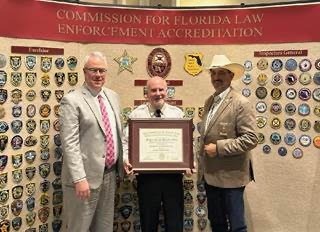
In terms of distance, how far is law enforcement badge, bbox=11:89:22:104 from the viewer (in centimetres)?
316

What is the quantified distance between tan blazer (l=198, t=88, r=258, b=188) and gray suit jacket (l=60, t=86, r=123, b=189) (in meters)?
0.77

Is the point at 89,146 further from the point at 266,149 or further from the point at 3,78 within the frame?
the point at 266,149

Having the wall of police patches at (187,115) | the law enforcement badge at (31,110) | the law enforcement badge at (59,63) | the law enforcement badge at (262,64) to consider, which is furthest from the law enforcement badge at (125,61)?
the law enforcement badge at (262,64)

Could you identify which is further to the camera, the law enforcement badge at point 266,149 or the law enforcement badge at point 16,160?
the law enforcement badge at point 266,149

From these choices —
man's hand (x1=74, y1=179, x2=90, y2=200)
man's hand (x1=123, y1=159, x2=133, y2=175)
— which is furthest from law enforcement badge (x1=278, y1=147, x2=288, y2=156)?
man's hand (x1=74, y1=179, x2=90, y2=200)

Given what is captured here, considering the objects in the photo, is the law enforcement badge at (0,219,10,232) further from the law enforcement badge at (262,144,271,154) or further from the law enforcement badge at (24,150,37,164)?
the law enforcement badge at (262,144,271,154)

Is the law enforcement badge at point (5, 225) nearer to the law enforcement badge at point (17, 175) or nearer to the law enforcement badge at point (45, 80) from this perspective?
the law enforcement badge at point (17, 175)

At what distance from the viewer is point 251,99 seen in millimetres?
3709

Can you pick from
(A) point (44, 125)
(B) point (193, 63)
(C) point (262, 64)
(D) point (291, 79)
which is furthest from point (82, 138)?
(D) point (291, 79)

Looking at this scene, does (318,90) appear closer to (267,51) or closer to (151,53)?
(267,51)

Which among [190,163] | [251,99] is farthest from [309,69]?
[190,163]

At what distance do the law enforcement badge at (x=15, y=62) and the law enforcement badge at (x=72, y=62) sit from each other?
1.32ft

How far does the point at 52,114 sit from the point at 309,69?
1.94 metres

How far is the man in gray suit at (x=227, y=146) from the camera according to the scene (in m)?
3.12
